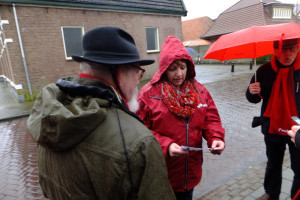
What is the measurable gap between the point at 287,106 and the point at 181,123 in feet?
3.71

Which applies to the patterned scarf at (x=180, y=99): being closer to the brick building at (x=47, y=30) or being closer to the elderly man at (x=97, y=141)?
the elderly man at (x=97, y=141)

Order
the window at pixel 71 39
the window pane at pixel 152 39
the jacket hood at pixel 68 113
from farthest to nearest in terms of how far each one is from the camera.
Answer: the window pane at pixel 152 39 → the window at pixel 71 39 → the jacket hood at pixel 68 113

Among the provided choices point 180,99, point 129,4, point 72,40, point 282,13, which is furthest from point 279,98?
point 282,13

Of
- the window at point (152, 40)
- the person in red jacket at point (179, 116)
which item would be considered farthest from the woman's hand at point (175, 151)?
the window at point (152, 40)

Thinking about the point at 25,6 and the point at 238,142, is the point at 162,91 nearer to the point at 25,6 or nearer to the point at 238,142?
the point at 238,142

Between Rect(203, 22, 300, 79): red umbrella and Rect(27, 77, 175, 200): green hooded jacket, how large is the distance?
5.10 feet

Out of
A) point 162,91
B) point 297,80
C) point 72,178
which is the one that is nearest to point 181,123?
point 162,91

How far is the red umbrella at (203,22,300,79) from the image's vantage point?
1.84 metres

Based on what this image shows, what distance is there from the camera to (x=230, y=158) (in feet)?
12.0

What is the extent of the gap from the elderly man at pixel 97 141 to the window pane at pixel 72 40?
991 cm

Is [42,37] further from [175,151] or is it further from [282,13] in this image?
[282,13]

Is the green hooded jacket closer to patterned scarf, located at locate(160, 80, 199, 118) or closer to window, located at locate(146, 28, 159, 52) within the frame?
patterned scarf, located at locate(160, 80, 199, 118)

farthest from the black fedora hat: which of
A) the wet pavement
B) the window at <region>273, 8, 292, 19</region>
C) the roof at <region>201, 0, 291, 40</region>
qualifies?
the window at <region>273, 8, 292, 19</region>

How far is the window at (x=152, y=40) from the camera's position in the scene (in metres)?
12.9
